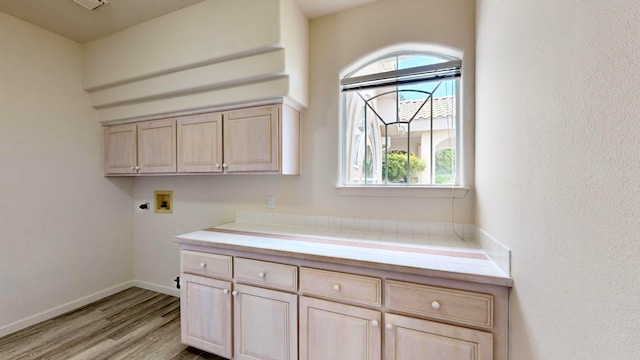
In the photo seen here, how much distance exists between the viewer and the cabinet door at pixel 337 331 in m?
1.43

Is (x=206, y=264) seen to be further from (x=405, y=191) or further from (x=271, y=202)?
(x=405, y=191)

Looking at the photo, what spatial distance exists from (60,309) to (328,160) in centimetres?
311

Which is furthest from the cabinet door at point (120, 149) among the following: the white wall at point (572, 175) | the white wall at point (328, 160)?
the white wall at point (572, 175)

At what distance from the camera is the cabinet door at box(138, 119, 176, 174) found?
2543 mm

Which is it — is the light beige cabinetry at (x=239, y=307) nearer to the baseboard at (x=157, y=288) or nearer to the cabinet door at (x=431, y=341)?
the cabinet door at (x=431, y=341)

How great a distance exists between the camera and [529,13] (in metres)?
0.95

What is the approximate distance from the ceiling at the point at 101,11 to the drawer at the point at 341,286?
83.7 inches

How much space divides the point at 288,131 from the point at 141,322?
232 centimetres

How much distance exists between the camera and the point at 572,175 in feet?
2.27

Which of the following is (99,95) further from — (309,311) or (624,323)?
(624,323)

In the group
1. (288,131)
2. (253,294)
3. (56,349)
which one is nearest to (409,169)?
(288,131)

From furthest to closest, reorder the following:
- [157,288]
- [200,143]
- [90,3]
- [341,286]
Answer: [157,288] → [200,143] → [90,3] → [341,286]

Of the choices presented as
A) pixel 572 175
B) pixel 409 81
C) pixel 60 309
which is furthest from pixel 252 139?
pixel 60 309

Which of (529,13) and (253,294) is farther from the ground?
(529,13)
